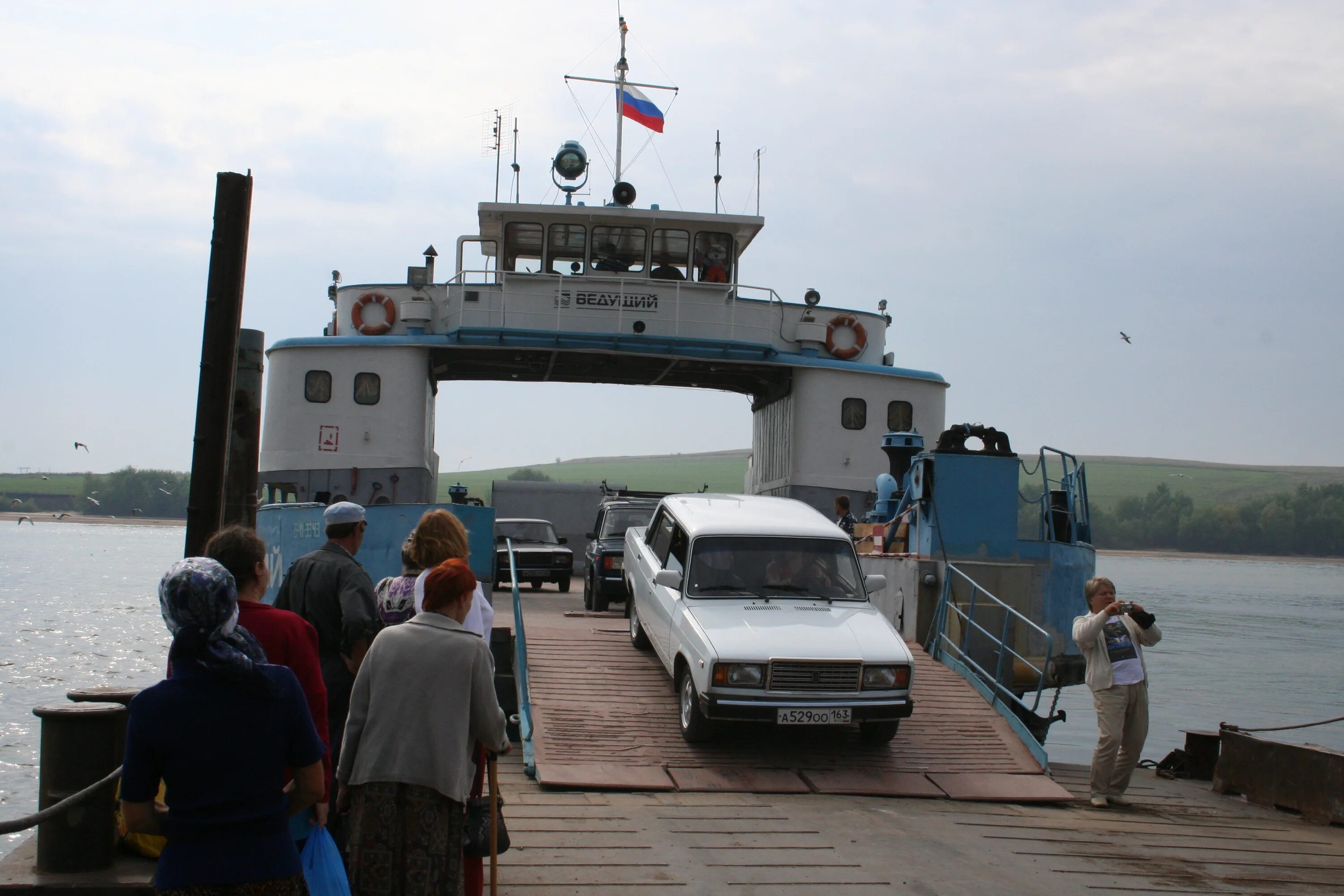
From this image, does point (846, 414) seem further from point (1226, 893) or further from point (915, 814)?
point (1226, 893)

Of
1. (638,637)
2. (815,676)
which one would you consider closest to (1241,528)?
(638,637)

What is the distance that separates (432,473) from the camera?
64.4 feet

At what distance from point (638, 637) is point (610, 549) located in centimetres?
436

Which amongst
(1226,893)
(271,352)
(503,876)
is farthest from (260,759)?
(271,352)

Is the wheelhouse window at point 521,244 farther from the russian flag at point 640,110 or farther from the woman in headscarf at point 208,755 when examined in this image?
the woman in headscarf at point 208,755

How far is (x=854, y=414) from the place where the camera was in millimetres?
18656

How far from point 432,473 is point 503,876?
1390 cm

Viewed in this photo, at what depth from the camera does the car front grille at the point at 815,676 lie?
8812 millimetres

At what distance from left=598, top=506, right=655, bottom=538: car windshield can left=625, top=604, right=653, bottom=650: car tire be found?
15.1 feet

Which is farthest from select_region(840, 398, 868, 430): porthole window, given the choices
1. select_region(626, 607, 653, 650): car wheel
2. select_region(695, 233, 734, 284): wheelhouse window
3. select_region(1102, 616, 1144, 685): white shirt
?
select_region(1102, 616, 1144, 685): white shirt

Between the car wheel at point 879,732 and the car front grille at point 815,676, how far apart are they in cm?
62

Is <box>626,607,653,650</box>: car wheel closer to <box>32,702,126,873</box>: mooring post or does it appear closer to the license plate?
the license plate

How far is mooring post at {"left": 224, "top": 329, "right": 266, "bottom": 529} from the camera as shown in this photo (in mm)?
8953

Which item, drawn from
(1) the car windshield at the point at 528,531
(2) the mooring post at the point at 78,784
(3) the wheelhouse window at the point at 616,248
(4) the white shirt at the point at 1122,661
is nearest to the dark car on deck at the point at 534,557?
(1) the car windshield at the point at 528,531
